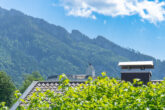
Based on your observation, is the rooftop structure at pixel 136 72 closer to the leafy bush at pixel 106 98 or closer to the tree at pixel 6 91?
the leafy bush at pixel 106 98

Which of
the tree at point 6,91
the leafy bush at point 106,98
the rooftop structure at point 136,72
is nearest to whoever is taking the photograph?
the leafy bush at point 106,98

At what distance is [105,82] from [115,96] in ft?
3.06

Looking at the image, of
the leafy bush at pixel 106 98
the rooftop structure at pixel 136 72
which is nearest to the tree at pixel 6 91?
the rooftop structure at pixel 136 72

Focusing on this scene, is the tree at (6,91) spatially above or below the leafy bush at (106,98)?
below

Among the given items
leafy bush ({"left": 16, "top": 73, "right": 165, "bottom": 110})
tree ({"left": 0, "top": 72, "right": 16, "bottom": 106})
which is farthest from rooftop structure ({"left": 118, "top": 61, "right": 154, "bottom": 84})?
tree ({"left": 0, "top": 72, "right": 16, "bottom": 106})

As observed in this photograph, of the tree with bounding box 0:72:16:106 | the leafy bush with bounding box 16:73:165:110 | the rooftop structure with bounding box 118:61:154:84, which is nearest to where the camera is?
the leafy bush with bounding box 16:73:165:110

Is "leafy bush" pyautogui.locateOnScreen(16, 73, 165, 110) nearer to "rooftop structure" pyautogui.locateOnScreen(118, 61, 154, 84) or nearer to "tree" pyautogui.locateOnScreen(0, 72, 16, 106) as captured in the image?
"rooftop structure" pyautogui.locateOnScreen(118, 61, 154, 84)

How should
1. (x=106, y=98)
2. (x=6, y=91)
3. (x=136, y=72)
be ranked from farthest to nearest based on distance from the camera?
(x=6, y=91)
(x=136, y=72)
(x=106, y=98)

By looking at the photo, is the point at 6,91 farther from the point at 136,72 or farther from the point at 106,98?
the point at 106,98

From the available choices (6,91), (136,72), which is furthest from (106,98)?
(6,91)

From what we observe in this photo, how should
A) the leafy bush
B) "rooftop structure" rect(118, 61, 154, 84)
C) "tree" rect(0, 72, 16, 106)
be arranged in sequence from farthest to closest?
"tree" rect(0, 72, 16, 106) < "rooftop structure" rect(118, 61, 154, 84) < the leafy bush

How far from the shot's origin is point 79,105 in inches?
294

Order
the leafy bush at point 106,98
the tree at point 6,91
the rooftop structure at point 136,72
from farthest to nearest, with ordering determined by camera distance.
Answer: the tree at point 6,91
the rooftop structure at point 136,72
the leafy bush at point 106,98

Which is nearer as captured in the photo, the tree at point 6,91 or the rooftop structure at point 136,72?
the rooftop structure at point 136,72
